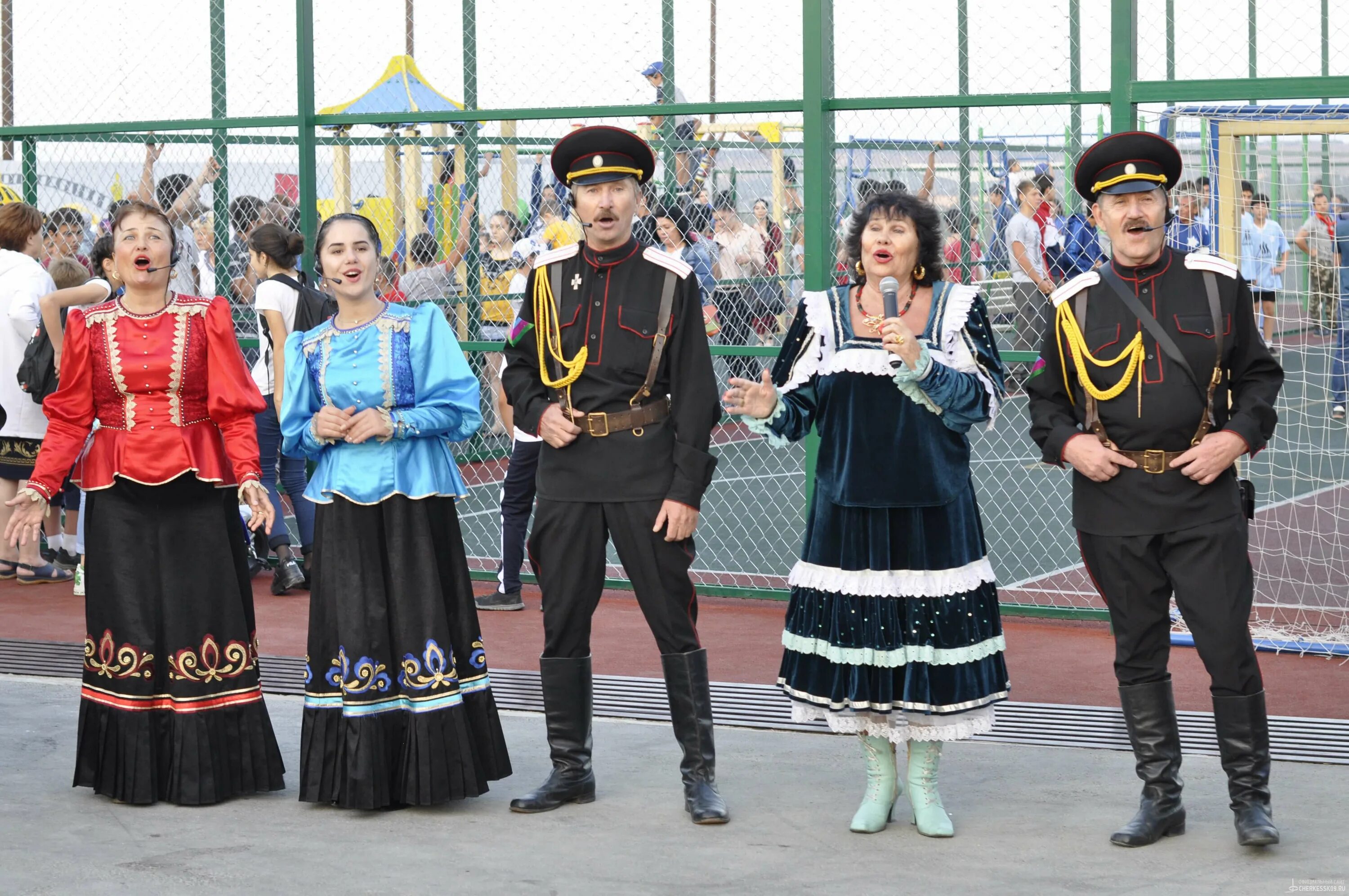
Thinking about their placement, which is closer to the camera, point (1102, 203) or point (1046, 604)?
point (1102, 203)

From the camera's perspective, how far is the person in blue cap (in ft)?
30.0

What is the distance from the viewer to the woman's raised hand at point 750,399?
4.55 meters

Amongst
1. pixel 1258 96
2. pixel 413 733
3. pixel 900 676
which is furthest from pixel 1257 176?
pixel 413 733

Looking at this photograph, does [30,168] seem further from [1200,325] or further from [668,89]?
[1200,325]

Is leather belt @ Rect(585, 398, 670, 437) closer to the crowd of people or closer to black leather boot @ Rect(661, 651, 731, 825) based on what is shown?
the crowd of people

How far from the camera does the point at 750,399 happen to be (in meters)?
4.57

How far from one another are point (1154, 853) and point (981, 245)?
16.2 feet

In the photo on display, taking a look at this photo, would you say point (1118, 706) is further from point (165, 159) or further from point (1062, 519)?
point (165, 159)

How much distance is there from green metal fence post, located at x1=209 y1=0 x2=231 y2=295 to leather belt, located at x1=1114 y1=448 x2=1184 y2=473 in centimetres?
598

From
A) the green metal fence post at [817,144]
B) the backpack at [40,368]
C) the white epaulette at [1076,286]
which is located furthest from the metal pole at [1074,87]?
the backpack at [40,368]

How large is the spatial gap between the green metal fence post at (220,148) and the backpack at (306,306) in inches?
61.0

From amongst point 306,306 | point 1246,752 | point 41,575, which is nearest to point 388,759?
Answer: point 1246,752

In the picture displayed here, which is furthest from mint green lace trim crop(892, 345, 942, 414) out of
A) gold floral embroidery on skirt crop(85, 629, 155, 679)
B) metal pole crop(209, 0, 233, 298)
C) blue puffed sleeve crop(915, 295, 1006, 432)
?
metal pole crop(209, 0, 233, 298)

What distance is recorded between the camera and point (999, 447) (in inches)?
567
